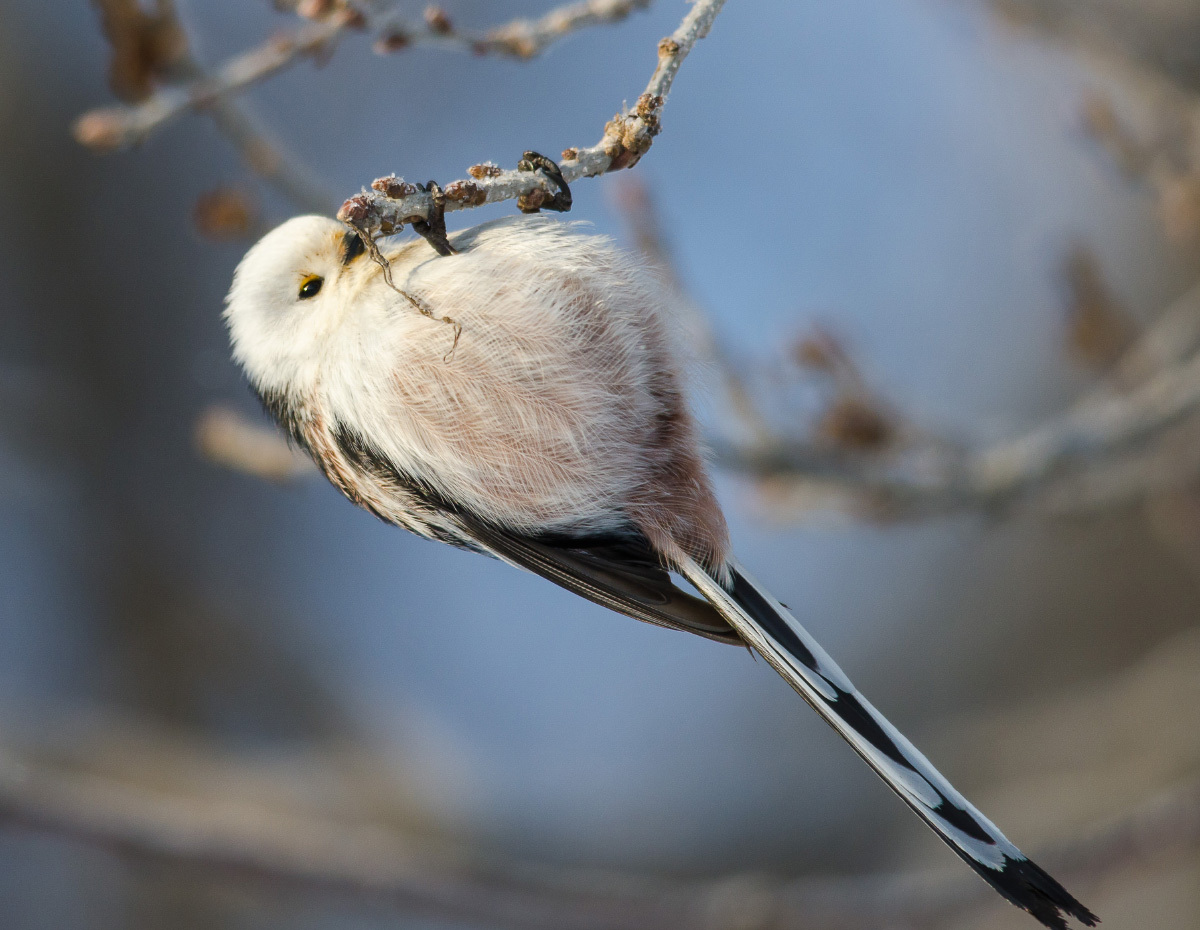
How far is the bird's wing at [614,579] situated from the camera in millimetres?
1655

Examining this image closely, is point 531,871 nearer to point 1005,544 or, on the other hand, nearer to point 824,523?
point 824,523

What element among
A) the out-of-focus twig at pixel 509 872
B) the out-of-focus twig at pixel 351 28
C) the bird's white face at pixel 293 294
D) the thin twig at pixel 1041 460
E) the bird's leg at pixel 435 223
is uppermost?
the thin twig at pixel 1041 460

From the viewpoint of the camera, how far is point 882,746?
147 cm

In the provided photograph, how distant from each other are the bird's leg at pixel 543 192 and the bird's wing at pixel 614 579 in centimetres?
62

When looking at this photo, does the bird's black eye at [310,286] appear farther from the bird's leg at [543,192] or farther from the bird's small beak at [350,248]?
the bird's leg at [543,192]

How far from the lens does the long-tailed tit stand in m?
1.53

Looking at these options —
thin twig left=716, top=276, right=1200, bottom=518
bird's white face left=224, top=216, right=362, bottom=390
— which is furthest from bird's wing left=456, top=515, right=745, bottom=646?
thin twig left=716, top=276, right=1200, bottom=518

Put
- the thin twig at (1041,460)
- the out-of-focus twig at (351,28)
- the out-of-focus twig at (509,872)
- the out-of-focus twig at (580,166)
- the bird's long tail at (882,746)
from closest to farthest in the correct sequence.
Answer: the out-of-focus twig at (580,166) < the bird's long tail at (882,746) < the out-of-focus twig at (351,28) < the thin twig at (1041,460) < the out-of-focus twig at (509,872)

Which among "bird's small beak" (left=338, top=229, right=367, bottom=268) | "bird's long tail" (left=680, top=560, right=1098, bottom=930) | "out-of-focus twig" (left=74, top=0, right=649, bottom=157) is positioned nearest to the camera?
"bird's long tail" (left=680, top=560, right=1098, bottom=930)

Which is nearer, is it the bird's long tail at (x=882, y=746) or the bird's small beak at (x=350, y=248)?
the bird's long tail at (x=882, y=746)

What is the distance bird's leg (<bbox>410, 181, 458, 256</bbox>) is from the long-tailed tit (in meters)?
0.13

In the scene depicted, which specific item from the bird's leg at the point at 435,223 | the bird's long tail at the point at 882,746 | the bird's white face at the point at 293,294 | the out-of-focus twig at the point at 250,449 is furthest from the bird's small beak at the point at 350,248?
the bird's long tail at the point at 882,746

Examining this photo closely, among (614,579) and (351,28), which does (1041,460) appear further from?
(351,28)

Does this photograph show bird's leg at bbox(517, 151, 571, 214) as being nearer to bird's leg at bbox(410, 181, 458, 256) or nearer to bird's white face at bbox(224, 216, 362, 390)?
bird's leg at bbox(410, 181, 458, 256)
